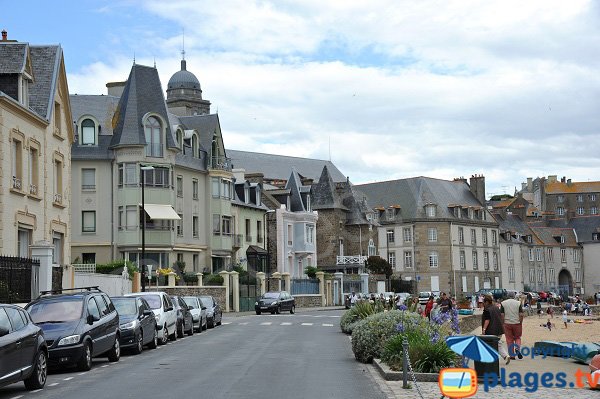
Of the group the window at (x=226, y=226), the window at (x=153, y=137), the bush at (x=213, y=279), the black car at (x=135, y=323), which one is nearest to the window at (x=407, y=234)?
the window at (x=226, y=226)

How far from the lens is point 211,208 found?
2413 inches

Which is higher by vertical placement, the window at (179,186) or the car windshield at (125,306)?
the window at (179,186)

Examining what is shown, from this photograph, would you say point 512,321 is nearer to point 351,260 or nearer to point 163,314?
point 163,314

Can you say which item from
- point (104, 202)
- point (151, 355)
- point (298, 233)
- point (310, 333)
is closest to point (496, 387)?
point (151, 355)

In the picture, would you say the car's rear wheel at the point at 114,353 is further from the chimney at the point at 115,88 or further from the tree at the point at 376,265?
the tree at the point at 376,265

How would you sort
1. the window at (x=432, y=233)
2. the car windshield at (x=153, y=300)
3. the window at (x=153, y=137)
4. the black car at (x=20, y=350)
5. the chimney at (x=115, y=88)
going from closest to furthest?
the black car at (x=20, y=350)
the car windshield at (x=153, y=300)
the window at (x=153, y=137)
the chimney at (x=115, y=88)
the window at (x=432, y=233)

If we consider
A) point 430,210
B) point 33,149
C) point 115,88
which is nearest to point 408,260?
point 430,210

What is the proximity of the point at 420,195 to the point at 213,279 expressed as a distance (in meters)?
44.4

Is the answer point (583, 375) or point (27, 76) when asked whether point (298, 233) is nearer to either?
point (27, 76)

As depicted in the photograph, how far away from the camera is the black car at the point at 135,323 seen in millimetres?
22625

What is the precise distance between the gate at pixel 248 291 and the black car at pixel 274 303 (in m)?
4.54

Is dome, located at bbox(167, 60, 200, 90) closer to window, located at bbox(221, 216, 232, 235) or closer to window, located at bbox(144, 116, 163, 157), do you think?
window, located at bbox(221, 216, 232, 235)

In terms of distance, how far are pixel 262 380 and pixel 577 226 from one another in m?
108

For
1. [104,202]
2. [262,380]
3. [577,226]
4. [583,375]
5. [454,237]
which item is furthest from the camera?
[577,226]
